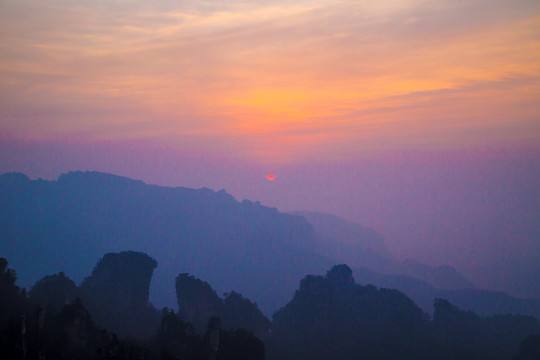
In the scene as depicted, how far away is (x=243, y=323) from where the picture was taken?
351 feet

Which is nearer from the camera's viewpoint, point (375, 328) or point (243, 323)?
point (243, 323)

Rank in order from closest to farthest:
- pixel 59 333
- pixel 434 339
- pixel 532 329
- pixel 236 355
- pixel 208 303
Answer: pixel 59 333 < pixel 236 355 < pixel 208 303 < pixel 434 339 < pixel 532 329

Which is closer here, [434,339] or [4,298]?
[4,298]

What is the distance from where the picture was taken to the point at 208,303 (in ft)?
346

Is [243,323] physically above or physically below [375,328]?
above

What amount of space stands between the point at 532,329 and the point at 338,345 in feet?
188

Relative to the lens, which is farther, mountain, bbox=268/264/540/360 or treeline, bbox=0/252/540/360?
mountain, bbox=268/264/540/360

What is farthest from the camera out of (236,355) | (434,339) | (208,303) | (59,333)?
(434,339)

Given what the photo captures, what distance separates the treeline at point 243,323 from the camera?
71250 mm

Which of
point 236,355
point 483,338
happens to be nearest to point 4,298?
point 236,355

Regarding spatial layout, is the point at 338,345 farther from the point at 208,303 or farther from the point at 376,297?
the point at 208,303

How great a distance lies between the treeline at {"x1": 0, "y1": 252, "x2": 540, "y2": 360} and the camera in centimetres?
7125

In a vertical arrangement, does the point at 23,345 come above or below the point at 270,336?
above

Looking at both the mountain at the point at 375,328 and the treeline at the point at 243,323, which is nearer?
the treeline at the point at 243,323
